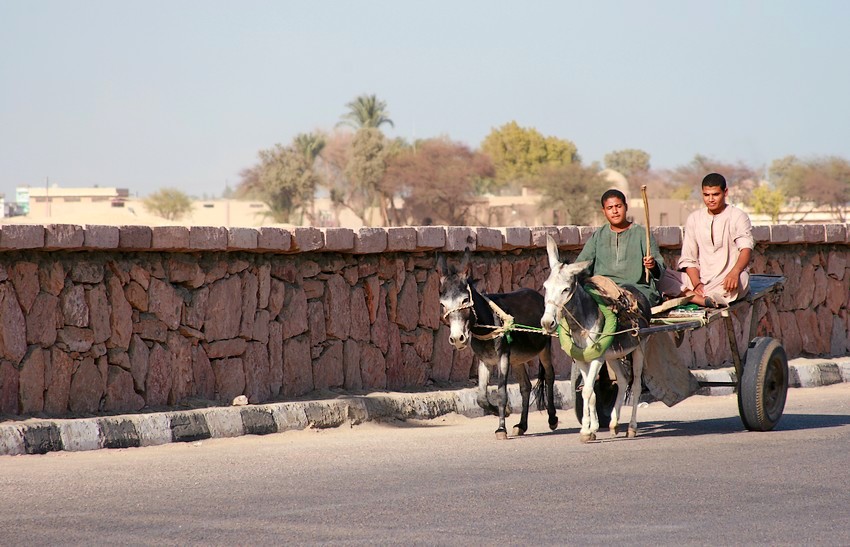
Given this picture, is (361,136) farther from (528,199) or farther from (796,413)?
(796,413)

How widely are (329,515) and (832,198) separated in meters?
71.0

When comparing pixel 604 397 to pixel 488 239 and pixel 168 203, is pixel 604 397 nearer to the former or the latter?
pixel 488 239

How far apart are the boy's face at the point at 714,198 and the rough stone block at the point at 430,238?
3223 millimetres

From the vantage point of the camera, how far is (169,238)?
1105 centimetres

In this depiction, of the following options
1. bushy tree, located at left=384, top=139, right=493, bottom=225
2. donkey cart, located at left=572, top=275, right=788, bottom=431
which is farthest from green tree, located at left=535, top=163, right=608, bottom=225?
donkey cart, located at left=572, top=275, right=788, bottom=431

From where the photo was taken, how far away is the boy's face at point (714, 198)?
10625 millimetres

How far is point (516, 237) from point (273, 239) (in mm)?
3224

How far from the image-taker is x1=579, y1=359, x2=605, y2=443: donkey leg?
9.81 metres

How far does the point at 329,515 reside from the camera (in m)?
6.86

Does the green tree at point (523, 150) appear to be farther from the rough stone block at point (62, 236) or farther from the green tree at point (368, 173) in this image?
the rough stone block at point (62, 236)

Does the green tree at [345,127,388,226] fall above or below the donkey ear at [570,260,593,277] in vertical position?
above

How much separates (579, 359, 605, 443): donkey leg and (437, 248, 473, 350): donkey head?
994 millimetres

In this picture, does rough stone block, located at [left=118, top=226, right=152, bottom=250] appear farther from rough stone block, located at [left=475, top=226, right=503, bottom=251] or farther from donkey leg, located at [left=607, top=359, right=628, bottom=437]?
donkey leg, located at [left=607, top=359, right=628, bottom=437]

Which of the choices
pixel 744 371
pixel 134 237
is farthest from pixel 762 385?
pixel 134 237
